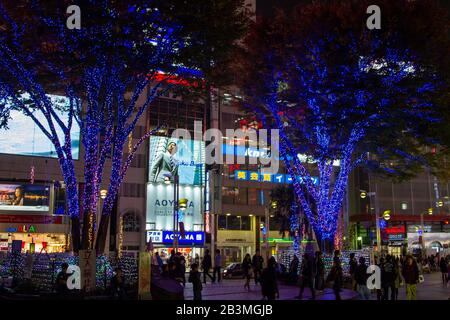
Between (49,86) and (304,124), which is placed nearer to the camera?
(49,86)

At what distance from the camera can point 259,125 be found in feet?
80.9

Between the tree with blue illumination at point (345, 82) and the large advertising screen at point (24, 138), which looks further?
the large advertising screen at point (24, 138)

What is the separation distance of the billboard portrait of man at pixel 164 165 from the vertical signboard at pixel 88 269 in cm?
3268

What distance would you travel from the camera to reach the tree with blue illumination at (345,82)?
19.6 m

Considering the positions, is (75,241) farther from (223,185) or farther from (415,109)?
(223,185)

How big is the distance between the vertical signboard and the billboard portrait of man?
3268 cm

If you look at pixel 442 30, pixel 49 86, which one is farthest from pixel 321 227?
pixel 49 86

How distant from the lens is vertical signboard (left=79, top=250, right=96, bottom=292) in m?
16.4

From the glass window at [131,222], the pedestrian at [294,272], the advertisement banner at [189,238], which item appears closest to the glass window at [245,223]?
the advertisement banner at [189,238]

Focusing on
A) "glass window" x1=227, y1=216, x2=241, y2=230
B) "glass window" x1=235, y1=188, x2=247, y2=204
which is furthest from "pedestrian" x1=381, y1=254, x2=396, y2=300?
"glass window" x1=227, y1=216, x2=241, y2=230

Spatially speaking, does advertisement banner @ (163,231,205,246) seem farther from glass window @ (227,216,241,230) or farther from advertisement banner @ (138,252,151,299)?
advertisement banner @ (138,252,151,299)

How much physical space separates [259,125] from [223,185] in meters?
28.6

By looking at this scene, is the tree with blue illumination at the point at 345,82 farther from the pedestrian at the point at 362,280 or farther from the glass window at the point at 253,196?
the glass window at the point at 253,196

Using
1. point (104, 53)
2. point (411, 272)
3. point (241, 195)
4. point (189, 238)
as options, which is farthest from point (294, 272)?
point (241, 195)
